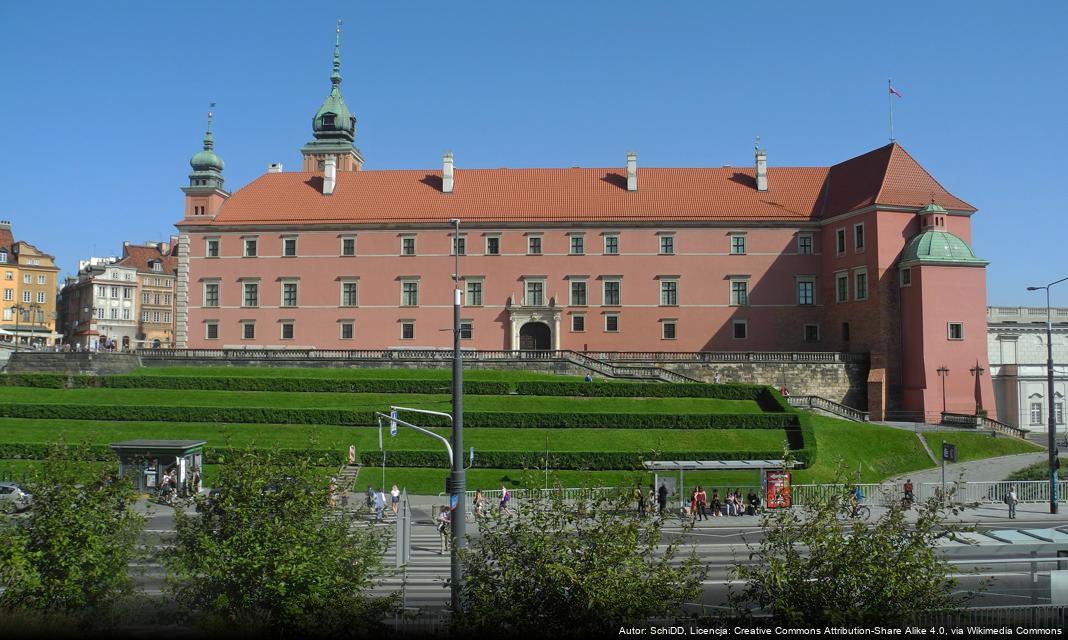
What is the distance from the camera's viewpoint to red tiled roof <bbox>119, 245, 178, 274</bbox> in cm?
10956

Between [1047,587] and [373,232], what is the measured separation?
181ft

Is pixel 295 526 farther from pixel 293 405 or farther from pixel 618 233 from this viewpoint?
pixel 618 233

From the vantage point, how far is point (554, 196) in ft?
223

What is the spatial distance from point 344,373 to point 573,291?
59.0 feet

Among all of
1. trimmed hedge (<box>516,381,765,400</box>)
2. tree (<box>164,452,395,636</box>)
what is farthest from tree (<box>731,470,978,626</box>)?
trimmed hedge (<box>516,381,765,400</box>)

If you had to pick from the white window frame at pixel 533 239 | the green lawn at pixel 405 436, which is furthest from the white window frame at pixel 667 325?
the green lawn at pixel 405 436

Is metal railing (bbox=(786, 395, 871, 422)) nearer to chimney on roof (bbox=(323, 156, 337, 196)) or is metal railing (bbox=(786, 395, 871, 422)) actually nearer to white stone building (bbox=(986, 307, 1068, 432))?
white stone building (bbox=(986, 307, 1068, 432))

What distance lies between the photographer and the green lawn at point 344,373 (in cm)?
5559

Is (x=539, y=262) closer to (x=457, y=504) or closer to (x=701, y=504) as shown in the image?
(x=701, y=504)

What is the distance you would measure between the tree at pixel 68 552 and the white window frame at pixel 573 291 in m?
Answer: 50.7

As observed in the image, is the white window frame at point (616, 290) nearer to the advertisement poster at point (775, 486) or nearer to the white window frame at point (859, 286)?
the white window frame at point (859, 286)

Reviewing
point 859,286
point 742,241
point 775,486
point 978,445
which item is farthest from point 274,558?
point 742,241

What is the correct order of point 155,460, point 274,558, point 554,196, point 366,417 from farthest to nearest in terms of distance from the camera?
point 554,196 → point 366,417 → point 155,460 → point 274,558

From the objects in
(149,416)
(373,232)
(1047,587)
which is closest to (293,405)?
(149,416)
